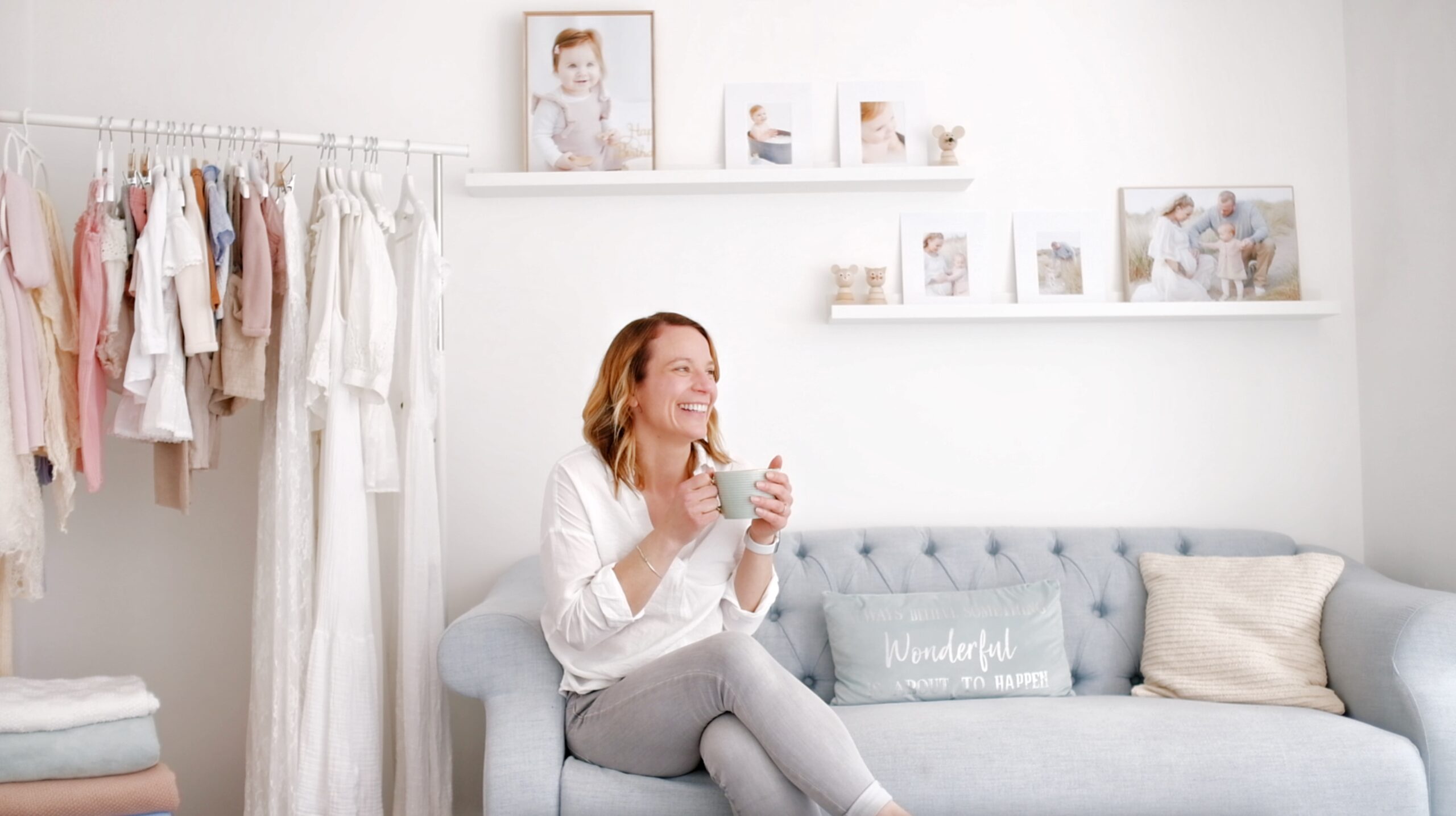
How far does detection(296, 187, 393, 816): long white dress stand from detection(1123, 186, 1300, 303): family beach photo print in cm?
192

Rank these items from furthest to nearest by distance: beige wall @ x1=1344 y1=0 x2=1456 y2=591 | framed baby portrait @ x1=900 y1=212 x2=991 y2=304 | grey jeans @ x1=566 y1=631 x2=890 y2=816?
framed baby portrait @ x1=900 y1=212 x2=991 y2=304, beige wall @ x1=1344 y1=0 x2=1456 y2=591, grey jeans @ x1=566 y1=631 x2=890 y2=816

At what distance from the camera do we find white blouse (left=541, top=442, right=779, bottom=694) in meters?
1.90

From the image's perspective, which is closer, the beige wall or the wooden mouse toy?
the beige wall

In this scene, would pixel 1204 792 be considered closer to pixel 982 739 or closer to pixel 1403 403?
pixel 982 739

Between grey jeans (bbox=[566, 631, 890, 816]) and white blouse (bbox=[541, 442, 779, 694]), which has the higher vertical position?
white blouse (bbox=[541, 442, 779, 694])

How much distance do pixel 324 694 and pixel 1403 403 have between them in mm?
2677

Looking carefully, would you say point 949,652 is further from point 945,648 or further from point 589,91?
point 589,91

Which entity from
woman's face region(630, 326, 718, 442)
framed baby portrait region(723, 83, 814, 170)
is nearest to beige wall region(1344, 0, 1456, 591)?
framed baby portrait region(723, 83, 814, 170)

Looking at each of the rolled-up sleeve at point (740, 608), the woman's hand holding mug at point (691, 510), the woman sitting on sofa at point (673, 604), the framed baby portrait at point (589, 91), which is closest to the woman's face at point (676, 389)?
the woman sitting on sofa at point (673, 604)

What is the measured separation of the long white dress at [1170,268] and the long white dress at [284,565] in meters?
2.10

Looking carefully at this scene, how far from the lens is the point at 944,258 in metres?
2.89

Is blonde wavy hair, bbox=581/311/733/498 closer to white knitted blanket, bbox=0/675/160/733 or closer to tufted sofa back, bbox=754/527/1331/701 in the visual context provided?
tufted sofa back, bbox=754/527/1331/701

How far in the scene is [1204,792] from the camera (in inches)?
75.7

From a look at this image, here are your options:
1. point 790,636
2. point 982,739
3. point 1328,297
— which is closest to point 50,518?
point 790,636
